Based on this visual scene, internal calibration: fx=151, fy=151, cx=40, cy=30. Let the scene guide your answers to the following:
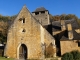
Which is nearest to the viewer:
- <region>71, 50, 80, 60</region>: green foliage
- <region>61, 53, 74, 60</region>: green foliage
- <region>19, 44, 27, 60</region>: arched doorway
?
<region>61, 53, 74, 60</region>: green foliage

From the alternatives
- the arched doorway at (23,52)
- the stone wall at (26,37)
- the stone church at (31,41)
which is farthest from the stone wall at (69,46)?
the arched doorway at (23,52)

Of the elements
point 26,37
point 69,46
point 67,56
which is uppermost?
point 26,37

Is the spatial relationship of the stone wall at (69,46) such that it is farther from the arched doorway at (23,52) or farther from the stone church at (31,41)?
the arched doorway at (23,52)

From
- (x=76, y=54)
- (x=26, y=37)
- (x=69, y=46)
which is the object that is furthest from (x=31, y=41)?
(x=76, y=54)

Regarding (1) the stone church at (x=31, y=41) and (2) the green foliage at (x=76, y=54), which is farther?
(1) the stone church at (x=31, y=41)

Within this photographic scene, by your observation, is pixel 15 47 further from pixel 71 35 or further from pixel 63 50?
pixel 71 35

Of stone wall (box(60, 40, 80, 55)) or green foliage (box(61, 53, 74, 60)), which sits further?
stone wall (box(60, 40, 80, 55))

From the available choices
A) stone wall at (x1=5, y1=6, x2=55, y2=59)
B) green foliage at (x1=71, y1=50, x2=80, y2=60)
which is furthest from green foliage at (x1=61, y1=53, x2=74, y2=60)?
stone wall at (x1=5, y1=6, x2=55, y2=59)

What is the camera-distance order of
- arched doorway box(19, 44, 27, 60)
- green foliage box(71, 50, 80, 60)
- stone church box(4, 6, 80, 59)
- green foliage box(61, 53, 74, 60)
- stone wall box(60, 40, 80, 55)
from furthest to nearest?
stone wall box(60, 40, 80, 55) → arched doorway box(19, 44, 27, 60) → stone church box(4, 6, 80, 59) → green foliage box(71, 50, 80, 60) → green foliage box(61, 53, 74, 60)

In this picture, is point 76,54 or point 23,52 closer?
point 76,54

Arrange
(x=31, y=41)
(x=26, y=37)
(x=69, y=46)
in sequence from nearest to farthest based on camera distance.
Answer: (x=31, y=41)
(x=26, y=37)
(x=69, y=46)

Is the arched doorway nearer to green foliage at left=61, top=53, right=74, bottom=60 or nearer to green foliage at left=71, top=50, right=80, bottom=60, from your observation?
green foliage at left=61, top=53, right=74, bottom=60

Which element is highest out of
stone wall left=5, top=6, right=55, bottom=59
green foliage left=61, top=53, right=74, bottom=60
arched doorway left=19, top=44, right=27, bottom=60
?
stone wall left=5, top=6, right=55, bottom=59

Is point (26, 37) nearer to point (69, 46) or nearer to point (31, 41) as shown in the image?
point (31, 41)
